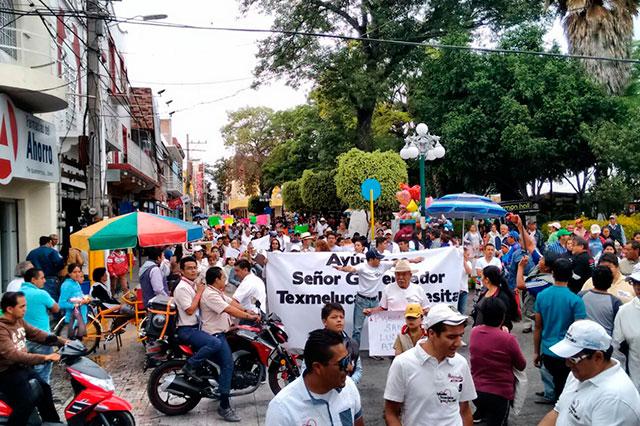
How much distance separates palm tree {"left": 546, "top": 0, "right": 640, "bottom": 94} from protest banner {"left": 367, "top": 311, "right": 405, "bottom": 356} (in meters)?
22.2

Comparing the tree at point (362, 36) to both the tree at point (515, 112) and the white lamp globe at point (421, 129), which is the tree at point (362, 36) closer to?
the tree at point (515, 112)

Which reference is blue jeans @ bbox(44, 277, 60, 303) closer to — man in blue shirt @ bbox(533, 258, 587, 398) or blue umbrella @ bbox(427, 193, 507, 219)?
blue umbrella @ bbox(427, 193, 507, 219)

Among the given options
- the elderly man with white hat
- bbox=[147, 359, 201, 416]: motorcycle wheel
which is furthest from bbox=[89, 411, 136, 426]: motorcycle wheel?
the elderly man with white hat

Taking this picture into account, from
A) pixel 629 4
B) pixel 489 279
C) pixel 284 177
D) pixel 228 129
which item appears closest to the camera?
pixel 489 279

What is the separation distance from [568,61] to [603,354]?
26497 millimetres

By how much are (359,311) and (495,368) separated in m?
4.10

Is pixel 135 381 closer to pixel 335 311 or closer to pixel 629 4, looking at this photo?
pixel 335 311

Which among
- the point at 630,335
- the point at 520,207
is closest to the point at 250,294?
the point at 630,335

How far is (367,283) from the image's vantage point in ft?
29.1

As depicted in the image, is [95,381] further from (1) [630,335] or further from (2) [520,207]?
(2) [520,207]

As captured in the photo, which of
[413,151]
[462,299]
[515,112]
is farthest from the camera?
[515,112]

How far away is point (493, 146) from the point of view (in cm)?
2825

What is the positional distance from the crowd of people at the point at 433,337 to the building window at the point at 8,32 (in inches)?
200

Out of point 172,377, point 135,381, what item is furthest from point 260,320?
point 135,381
